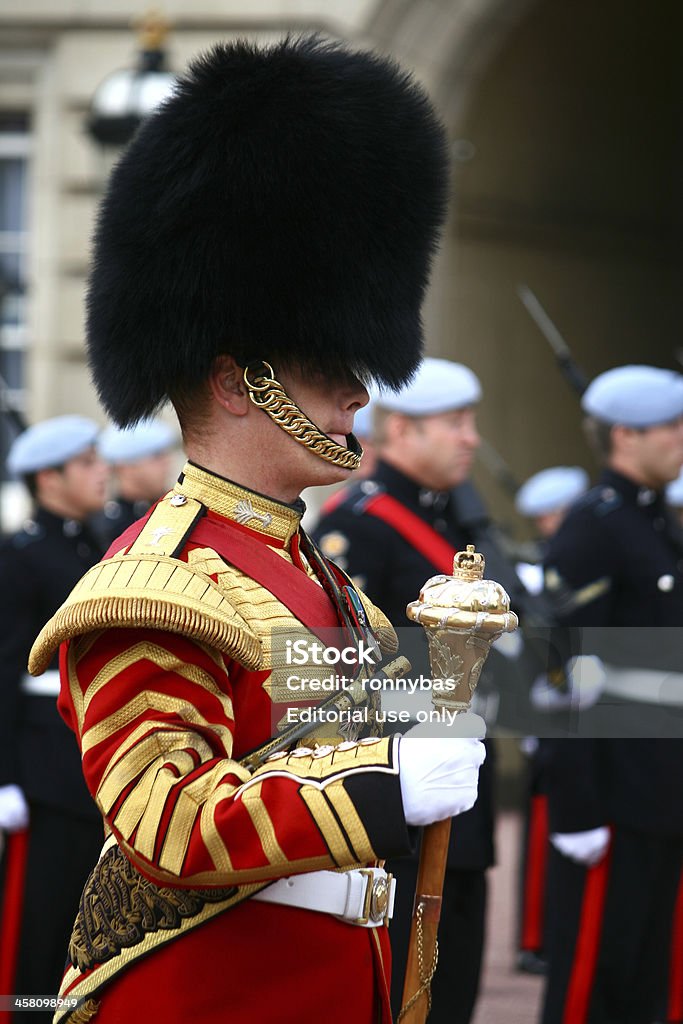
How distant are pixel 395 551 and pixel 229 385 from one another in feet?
6.77

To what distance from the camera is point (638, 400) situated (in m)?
5.07

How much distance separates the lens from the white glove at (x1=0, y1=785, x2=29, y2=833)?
5039mm

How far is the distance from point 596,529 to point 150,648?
2886 millimetres

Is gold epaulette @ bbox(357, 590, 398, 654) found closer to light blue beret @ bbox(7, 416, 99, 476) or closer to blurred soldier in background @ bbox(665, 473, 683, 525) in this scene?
light blue beret @ bbox(7, 416, 99, 476)

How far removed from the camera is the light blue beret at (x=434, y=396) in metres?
4.62

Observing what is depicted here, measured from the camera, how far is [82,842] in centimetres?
510

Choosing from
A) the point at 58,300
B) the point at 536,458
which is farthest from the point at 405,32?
the point at 536,458

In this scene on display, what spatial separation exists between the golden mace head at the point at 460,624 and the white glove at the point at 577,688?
2.69 metres

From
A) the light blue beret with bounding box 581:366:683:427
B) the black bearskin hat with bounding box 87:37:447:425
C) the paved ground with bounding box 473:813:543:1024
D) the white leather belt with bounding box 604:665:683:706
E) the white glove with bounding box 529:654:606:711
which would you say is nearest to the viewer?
the black bearskin hat with bounding box 87:37:447:425

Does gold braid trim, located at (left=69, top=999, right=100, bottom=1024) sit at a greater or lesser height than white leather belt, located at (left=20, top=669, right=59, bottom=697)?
greater

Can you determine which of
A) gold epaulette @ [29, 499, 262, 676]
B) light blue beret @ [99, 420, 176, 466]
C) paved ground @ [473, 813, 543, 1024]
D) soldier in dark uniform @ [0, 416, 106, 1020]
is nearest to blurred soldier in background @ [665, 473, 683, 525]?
paved ground @ [473, 813, 543, 1024]

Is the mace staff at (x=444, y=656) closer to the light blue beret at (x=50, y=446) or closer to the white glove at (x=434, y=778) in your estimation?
the white glove at (x=434, y=778)

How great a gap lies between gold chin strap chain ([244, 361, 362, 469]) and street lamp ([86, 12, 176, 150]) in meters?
4.38

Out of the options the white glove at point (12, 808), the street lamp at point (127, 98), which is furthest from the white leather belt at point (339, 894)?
the street lamp at point (127, 98)
